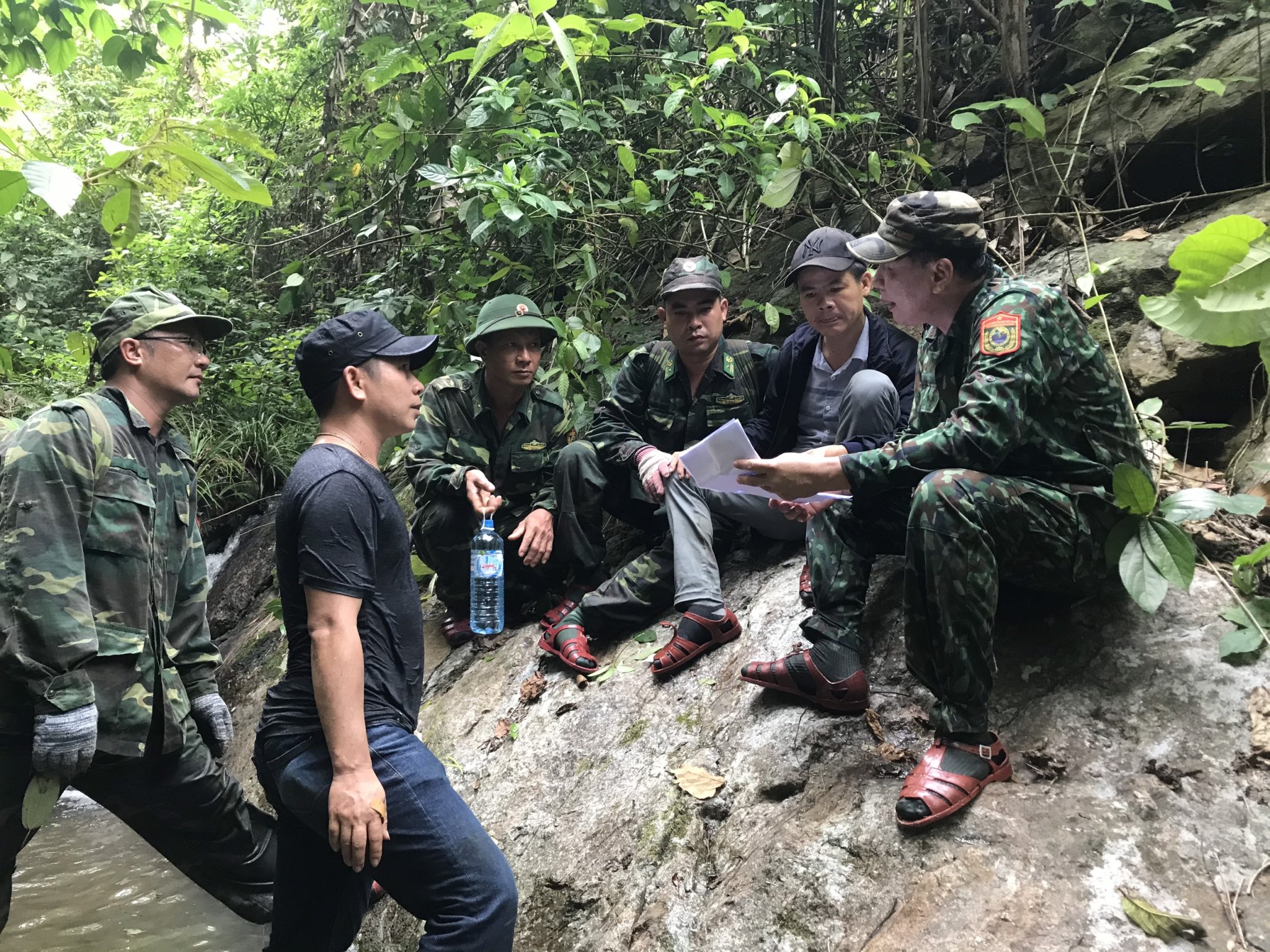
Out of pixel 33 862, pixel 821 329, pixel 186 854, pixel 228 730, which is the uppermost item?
pixel 821 329

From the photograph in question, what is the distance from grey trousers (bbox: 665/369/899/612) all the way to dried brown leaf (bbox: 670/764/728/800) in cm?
78

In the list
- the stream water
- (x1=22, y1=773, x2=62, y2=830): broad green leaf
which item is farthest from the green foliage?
the stream water

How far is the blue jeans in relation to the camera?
1.98 metres

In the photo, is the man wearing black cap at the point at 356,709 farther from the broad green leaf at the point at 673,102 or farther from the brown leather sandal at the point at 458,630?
the broad green leaf at the point at 673,102

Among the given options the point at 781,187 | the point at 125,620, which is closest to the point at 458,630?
the point at 125,620

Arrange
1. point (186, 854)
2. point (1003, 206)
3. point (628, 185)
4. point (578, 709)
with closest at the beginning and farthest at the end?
point (186, 854) < point (578, 709) < point (1003, 206) < point (628, 185)

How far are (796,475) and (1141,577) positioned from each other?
3.27 ft

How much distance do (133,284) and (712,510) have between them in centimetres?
781

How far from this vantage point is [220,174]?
1871mm

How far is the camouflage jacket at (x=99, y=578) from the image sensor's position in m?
2.57

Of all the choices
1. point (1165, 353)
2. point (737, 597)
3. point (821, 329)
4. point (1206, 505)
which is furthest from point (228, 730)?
point (1165, 353)

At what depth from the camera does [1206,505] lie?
2.35 metres

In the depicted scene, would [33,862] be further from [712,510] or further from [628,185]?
[628,185]

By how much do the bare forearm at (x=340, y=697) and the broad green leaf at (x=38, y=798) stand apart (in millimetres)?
1267
